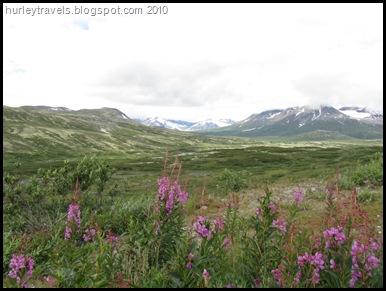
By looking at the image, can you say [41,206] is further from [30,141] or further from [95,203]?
[30,141]

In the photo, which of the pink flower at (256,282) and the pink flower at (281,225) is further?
the pink flower at (281,225)

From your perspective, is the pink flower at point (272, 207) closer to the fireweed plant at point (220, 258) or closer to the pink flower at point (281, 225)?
the fireweed plant at point (220, 258)

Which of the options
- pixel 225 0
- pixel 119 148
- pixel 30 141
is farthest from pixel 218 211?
pixel 119 148

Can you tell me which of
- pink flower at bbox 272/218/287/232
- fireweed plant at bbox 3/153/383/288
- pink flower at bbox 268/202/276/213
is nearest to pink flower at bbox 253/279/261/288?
fireweed plant at bbox 3/153/383/288

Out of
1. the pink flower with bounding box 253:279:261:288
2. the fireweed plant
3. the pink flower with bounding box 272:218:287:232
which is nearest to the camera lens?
the fireweed plant

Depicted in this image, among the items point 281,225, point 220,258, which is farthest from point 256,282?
point 281,225

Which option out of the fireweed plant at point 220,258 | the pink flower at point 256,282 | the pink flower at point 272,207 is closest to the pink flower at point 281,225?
the fireweed plant at point 220,258

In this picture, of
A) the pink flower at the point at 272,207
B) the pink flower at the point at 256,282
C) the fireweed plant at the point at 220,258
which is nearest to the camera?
the fireweed plant at the point at 220,258

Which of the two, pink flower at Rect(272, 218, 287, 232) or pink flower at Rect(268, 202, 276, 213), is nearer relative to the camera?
pink flower at Rect(268, 202, 276, 213)

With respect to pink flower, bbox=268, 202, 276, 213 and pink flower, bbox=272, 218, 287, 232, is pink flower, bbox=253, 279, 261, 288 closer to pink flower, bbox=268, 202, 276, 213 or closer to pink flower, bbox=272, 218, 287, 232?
pink flower, bbox=272, 218, 287, 232

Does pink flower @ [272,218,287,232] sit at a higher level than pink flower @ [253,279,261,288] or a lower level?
higher

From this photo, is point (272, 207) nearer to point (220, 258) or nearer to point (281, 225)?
point (281, 225)

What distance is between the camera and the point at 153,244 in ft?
17.8

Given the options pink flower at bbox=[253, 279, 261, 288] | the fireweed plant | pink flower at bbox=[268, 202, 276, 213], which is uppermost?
pink flower at bbox=[268, 202, 276, 213]
